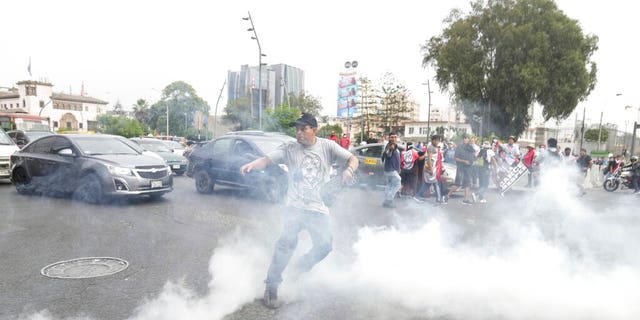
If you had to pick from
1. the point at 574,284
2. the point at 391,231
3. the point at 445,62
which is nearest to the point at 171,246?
the point at 391,231

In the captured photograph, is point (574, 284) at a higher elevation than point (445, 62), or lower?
lower

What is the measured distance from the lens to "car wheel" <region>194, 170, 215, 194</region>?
374 inches

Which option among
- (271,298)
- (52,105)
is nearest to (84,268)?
(271,298)

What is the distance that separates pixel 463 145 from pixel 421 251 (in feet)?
18.6

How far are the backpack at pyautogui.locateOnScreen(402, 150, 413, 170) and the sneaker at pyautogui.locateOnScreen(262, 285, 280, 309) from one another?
6.52 meters

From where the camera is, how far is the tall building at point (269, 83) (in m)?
49.3

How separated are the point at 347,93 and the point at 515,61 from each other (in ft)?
44.2

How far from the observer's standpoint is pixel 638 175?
14.0 meters

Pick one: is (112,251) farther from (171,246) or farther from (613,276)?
(613,276)

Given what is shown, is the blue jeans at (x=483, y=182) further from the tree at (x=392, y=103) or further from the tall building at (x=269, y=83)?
the tall building at (x=269, y=83)

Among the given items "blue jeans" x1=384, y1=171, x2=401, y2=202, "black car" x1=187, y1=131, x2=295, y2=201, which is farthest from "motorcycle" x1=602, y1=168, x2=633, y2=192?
"black car" x1=187, y1=131, x2=295, y2=201

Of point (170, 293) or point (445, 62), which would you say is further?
point (445, 62)

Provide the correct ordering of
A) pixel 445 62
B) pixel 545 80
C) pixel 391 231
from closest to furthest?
pixel 391 231, pixel 545 80, pixel 445 62

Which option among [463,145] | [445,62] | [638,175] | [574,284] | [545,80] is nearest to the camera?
[574,284]
